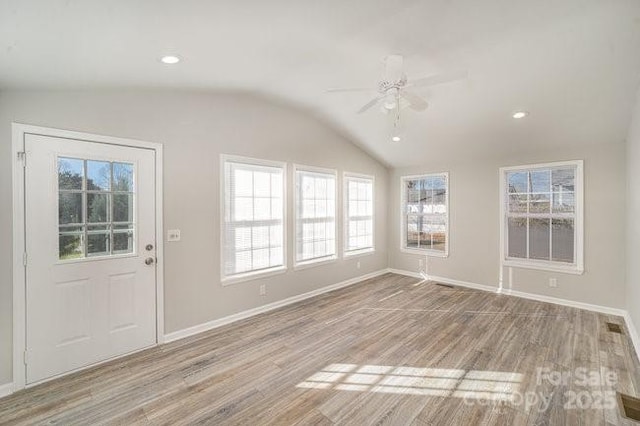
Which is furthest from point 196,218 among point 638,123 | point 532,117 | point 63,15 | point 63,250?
point 638,123

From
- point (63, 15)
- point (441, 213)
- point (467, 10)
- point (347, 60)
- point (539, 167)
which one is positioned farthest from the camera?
point (441, 213)

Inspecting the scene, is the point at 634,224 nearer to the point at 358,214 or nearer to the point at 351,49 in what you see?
the point at 351,49

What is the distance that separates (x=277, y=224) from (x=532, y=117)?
370cm

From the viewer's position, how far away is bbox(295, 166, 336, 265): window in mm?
4629

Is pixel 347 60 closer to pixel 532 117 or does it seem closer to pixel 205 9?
pixel 205 9

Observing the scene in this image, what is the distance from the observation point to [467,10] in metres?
2.06

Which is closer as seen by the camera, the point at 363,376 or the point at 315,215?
the point at 363,376

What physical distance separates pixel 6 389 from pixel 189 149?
Result: 8.41 ft

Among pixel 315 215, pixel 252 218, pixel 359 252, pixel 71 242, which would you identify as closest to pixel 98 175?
pixel 71 242

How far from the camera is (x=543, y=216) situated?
4.59 m

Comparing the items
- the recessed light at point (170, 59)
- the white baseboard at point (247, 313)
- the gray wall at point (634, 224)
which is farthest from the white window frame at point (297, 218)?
the gray wall at point (634, 224)

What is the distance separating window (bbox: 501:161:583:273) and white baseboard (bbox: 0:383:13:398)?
6.18m

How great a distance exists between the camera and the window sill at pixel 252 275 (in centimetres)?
367

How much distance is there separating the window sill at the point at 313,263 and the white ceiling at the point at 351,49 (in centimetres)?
247
